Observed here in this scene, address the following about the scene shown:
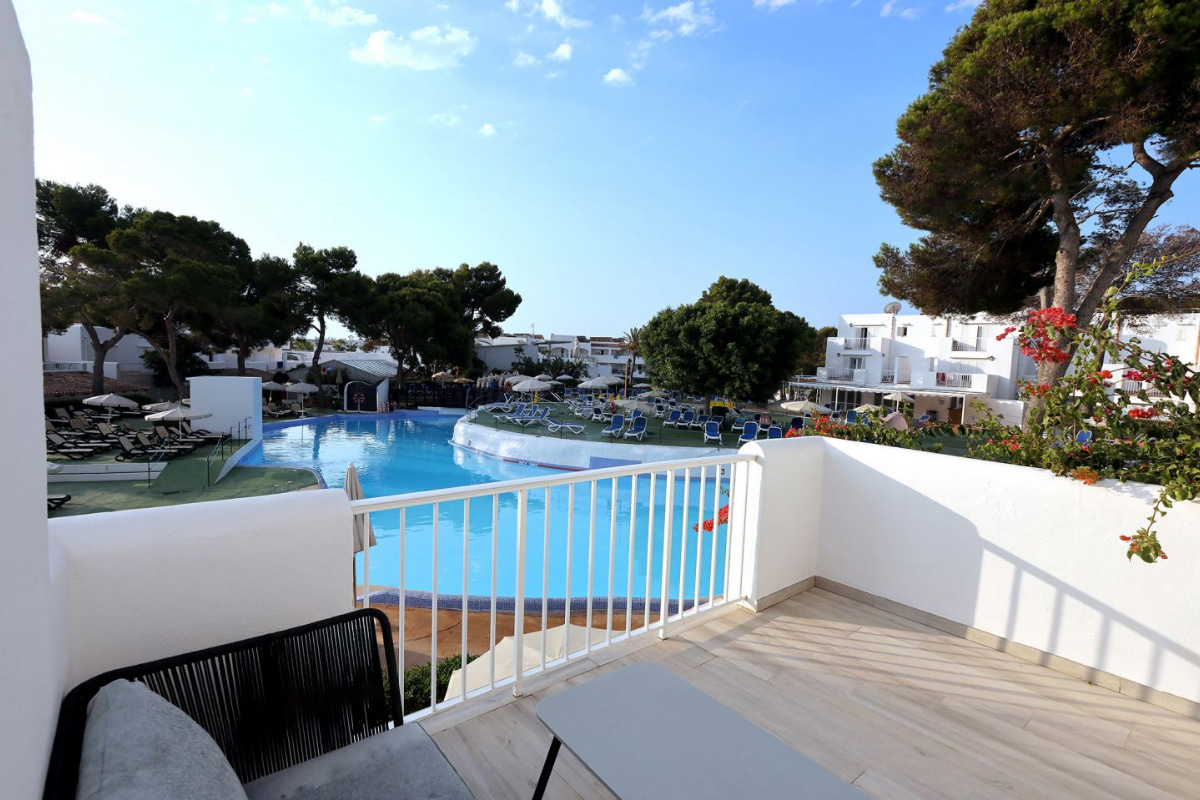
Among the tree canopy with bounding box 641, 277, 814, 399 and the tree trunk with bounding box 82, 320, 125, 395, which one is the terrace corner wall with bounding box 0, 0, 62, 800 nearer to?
the tree canopy with bounding box 641, 277, 814, 399

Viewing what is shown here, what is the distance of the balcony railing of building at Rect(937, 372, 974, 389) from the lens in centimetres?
2971

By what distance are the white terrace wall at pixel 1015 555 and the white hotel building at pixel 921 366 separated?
26.5 meters

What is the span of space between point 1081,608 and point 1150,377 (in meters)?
1.06

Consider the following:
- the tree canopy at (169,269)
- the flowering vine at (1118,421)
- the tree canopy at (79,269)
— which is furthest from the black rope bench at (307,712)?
the tree canopy at (79,269)

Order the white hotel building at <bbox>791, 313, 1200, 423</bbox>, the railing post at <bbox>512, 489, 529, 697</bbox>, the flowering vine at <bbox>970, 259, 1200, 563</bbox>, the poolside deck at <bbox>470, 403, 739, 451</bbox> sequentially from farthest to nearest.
Result: the white hotel building at <bbox>791, 313, 1200, 423</bbox>, the poolside deck at <bbox>470, 403, 739, 451</bbox>, the flowering vine at <bbox>970, 259, 1200, 563</bbox>, the railing post at <bbox>512, 489, 529, 697</bbox>

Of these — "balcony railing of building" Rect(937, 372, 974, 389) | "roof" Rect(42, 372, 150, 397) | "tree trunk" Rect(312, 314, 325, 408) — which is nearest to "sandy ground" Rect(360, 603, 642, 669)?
"tree trunk" Rect(312, 314, 325, 408)

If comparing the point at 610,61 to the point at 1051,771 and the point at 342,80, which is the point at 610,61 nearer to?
the point at 342,80

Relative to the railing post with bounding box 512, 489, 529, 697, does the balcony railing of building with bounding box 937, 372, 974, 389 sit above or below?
above

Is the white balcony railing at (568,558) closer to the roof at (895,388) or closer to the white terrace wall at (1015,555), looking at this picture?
the white terrace wall at (1015,555)

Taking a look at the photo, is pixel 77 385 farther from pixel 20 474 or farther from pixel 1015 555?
pixel 1015 555

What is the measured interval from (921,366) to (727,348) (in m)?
19.9

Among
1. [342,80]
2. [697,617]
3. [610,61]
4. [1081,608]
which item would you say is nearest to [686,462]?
[697,617]

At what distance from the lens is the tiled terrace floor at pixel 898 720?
72.9 inches

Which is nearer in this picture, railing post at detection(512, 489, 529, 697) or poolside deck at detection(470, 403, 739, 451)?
railing post at detection(512, 489, 529, 697)
